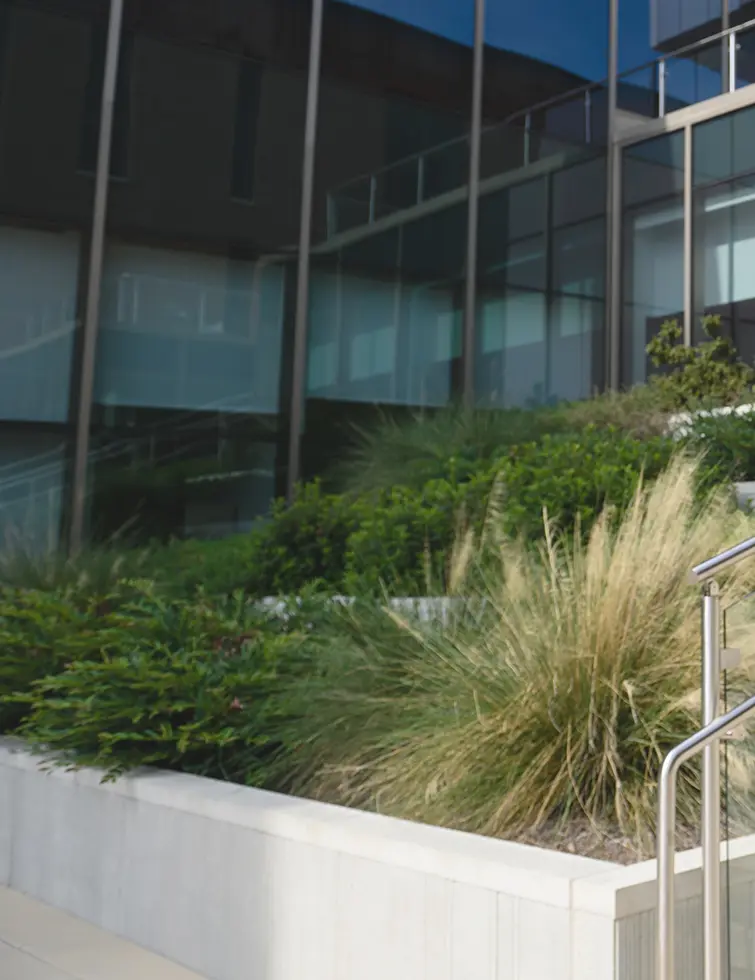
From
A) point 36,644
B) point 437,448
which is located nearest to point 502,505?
point 437,448

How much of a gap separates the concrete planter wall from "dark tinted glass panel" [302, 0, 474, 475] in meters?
6.13

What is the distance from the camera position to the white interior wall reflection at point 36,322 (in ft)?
29.3

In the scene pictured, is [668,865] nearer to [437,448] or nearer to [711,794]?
[711,794]

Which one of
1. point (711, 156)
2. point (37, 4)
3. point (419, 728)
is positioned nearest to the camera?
point (419, 728)

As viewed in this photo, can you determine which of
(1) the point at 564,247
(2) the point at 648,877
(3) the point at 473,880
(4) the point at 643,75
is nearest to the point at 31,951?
(3) the point at 473,880

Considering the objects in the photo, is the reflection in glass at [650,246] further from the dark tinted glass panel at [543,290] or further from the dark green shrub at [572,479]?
the dark green shrub at [572,479]

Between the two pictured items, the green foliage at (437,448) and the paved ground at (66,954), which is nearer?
the paved ground at (66,954)

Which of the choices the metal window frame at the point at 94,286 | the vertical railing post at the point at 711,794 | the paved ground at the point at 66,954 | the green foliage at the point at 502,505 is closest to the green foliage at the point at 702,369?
the green foliage at the point at 502,505

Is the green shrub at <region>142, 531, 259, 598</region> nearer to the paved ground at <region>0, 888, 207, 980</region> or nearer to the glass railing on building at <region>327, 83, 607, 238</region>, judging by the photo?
the paved ground at <region>0, 888, 207, 980</region>

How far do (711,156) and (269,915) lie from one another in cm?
1031

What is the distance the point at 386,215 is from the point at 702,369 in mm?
3203

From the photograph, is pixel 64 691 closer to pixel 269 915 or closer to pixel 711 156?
pixel 269 915

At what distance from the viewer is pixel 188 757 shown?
4219 mm

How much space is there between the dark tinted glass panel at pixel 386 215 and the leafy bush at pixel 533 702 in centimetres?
613
